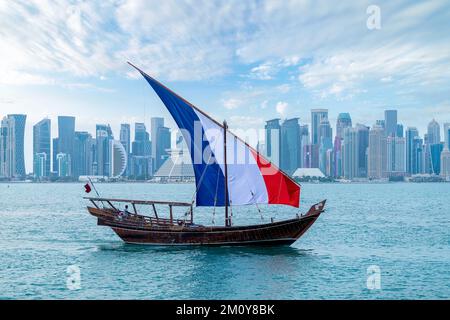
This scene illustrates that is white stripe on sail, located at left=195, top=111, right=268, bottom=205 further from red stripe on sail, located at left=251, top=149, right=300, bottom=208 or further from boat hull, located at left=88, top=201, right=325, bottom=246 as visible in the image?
boat hull, located at left=88, top=201, right=325, bottom=246

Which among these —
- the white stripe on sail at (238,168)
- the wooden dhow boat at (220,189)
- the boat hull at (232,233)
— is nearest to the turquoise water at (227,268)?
the boat hull at (232,233)

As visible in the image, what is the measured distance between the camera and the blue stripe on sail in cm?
3297

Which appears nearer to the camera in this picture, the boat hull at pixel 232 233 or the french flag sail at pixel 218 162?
the boat hull at pixel 232 233

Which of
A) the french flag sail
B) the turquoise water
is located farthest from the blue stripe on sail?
the turquoise water

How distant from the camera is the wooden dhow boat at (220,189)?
32.2 meters

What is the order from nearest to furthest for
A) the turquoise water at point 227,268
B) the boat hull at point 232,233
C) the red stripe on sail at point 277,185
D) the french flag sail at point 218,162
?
the turquoise water at point 227,268
the red stripe on sail at point 277,185
the boat hull at point 232,233
the french flag sail at point 218,162

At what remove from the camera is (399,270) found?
95.1ft

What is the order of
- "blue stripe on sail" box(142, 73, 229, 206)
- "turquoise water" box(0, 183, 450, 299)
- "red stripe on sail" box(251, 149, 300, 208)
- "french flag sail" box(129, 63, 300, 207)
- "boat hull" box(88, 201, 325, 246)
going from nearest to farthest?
"turquoise water" box(0, 183, 450, 299)
"red stripe on sail" box(251, 149, 300, 208)
"boat hull" box(88, 201, 325, 246)
"french flag sail" box(129, 63, 300, 207)
"blue stripe on sail" box(142, 73, 229, 206)

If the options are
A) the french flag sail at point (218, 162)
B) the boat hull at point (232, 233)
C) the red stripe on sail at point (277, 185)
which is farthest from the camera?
the french flag sail at point (218, 162)

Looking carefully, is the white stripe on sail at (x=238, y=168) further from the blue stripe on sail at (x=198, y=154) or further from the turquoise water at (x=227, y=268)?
the turquoise water at (x=227, y=268)

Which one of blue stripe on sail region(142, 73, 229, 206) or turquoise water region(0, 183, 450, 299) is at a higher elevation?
blue stripe on sail region(142, 73, 229, 206)

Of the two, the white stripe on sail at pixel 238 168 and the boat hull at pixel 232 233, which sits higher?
the white stripe on sail at pixel 238 168
